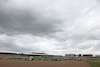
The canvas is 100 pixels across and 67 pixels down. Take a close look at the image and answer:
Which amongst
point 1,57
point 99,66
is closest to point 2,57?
point 1,57

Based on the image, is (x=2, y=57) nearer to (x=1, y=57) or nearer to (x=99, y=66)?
(x=1, y=57)

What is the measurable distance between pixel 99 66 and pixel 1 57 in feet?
157

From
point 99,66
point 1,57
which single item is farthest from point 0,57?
point 99,66

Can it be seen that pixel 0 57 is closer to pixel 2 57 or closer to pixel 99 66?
pixel 2 57

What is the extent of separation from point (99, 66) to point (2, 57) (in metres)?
47.5

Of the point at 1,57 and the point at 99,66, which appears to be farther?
the point at 1,57

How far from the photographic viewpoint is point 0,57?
54.6 meters

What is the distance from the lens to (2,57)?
55031 mm

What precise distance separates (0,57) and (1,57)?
0.49 meters

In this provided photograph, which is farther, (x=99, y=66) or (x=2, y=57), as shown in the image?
(x=2, y=57)

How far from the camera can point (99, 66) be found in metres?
41.9

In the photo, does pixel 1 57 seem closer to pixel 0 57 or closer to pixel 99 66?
pixel 0 57

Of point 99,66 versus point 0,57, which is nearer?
point 99,66
